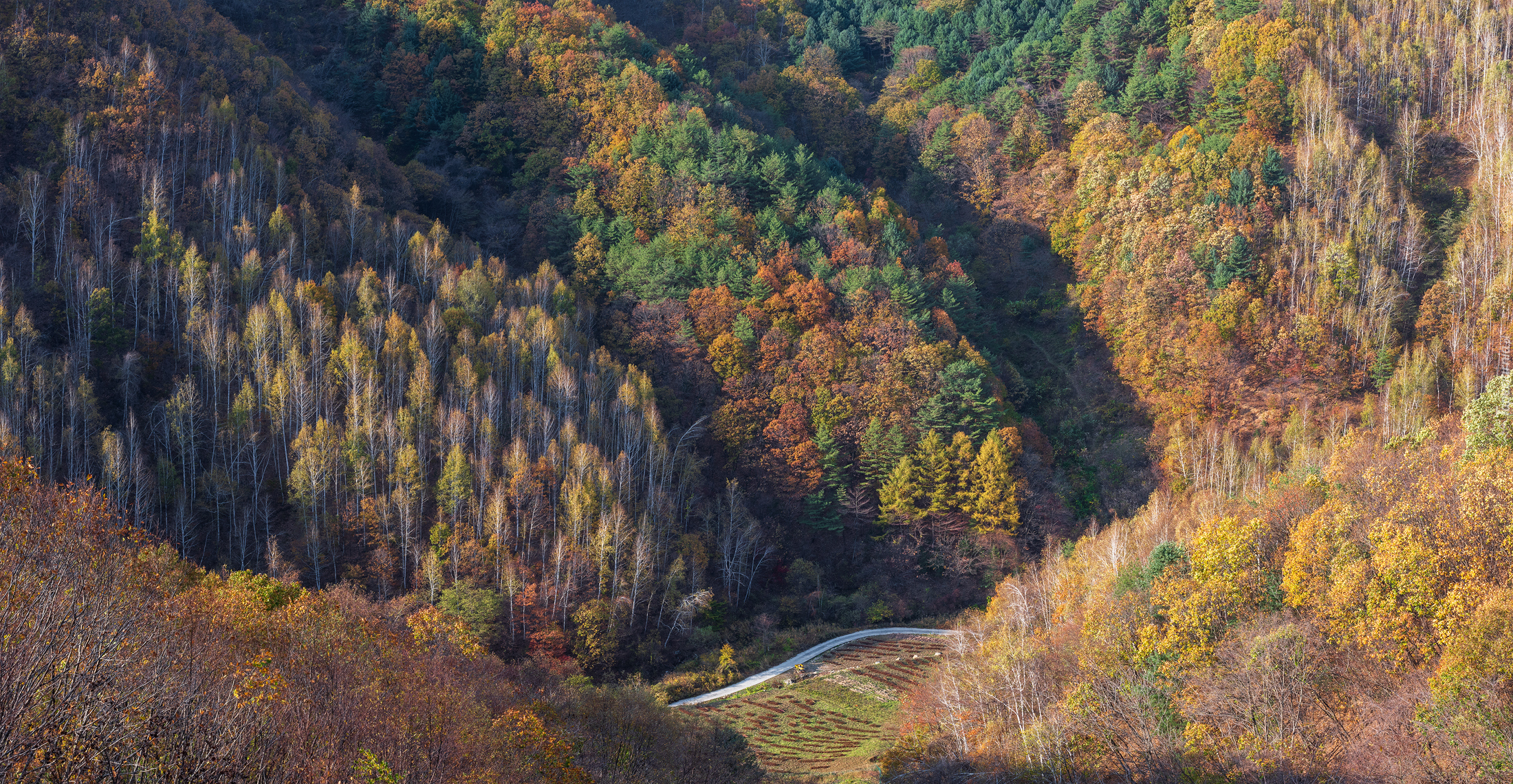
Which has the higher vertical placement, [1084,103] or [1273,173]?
[1084,103]

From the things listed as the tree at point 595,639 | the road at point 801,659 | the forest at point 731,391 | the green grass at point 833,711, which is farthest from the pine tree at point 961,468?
the tree at point 595,639

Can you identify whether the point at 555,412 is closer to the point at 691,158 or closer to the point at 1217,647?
the point at 691,158

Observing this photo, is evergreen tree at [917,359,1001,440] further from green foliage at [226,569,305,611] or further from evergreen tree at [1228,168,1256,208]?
green foliage at [226,569,305,611]

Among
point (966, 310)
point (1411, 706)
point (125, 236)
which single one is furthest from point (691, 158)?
point (1411, 706)

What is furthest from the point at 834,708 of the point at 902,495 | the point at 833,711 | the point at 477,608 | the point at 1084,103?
the point at 1084,103

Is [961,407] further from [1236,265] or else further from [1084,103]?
[1084,103]

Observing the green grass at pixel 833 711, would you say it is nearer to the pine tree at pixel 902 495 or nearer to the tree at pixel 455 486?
the pine tree at pixel 902 495
